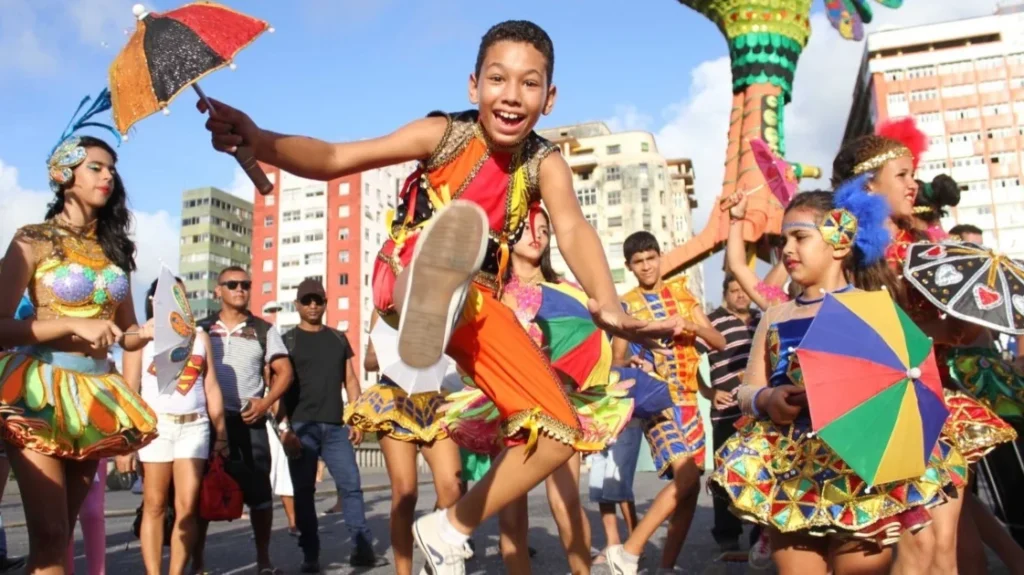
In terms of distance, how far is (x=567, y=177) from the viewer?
3.74 metres

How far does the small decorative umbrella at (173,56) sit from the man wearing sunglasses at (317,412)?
405 centimetres

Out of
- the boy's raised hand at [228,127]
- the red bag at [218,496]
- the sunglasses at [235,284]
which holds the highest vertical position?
the boy's raised hand at [228,127]

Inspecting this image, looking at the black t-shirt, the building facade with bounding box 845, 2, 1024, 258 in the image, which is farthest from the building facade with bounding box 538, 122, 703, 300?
the black t-shirt

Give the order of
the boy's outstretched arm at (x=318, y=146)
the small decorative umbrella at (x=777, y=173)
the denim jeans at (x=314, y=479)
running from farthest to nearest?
the small decorative umbrella at (x=777, y=173) < the denim jeans at (x=314, y=479) < the boy's outstretched arm at (x=318, y=146)

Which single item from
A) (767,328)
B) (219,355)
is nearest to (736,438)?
(767,328)

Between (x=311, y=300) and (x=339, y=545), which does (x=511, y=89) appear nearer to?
(x=311, y=300)

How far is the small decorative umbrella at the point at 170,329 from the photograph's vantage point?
15.9ft

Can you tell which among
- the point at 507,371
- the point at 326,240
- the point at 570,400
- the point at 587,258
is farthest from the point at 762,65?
the point at 326,240

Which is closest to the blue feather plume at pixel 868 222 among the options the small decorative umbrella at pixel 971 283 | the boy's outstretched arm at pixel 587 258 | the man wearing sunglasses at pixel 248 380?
the small decorative umbrella at pixel 971 283

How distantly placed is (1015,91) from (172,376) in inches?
3584

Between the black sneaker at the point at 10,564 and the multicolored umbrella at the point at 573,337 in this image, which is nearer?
the multicolored umbrella at the point at 573,337

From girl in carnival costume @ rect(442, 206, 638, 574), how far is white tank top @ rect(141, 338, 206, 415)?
215 centimetres

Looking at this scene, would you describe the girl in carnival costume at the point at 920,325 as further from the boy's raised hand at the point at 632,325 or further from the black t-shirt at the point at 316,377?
the black t-shirt at the point at 316,377

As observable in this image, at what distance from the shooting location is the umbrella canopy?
286 cm
